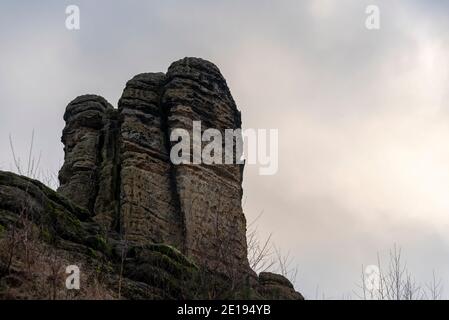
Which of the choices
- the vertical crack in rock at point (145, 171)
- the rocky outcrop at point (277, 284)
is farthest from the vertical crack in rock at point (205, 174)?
the rocky outcrop at point (277, 284)

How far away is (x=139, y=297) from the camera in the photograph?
489 inches

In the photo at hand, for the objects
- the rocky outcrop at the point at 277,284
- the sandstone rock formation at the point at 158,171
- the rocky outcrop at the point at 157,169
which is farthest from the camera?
the rocky outcrop at the point at 157,169

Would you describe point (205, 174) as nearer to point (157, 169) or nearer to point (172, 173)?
point (172, 173)

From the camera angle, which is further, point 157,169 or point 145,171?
point 157,169

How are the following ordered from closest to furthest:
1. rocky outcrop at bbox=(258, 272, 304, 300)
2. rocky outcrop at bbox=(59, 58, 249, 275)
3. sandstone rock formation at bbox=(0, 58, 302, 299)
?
rocky outcrop at bbox=(258, 272, 304, 300) < sandstone rock formation at bbox=(0, 58, 302, 299) < rocky outcrop at bbox=(59, 58, 249, 275)

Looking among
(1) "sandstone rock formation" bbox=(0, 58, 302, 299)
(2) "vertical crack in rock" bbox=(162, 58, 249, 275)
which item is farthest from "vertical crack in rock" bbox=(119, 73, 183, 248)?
(2) "vertical crack in rock" bbox=(162, 58, 249, 275)

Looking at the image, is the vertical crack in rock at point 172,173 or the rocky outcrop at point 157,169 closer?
the vertical crack in rock at point 172,173

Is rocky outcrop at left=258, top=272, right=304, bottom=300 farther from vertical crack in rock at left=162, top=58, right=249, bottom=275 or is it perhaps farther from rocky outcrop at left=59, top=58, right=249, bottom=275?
vertical crack in rock at left=162, top=58, right=249, bottom=275

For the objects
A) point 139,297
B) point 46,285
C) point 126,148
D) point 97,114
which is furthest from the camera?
point 97,114

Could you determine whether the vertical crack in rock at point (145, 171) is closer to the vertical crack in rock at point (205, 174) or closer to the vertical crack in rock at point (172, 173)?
the vertical crack in rock at point (172, 173)

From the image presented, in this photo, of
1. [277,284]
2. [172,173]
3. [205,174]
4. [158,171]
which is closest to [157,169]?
[158,171]
